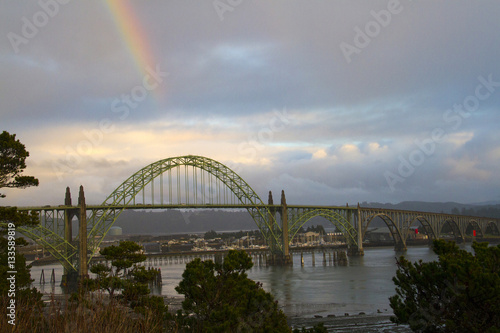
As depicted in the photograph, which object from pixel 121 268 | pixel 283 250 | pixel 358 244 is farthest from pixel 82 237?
pixel 358 244

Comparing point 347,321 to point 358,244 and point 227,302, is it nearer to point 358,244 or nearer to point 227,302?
point 227,302

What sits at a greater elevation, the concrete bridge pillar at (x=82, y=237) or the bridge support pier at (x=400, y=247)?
the concrete bridge pillar at (x=82, y=237)

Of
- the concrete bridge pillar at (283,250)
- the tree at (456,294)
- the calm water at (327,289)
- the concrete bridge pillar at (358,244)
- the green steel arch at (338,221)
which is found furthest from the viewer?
the concrete bridge pillar at (358,244)

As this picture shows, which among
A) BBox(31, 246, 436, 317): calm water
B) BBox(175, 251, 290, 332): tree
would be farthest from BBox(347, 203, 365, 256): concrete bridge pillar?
BBox(175, 251, 290, 332): tree

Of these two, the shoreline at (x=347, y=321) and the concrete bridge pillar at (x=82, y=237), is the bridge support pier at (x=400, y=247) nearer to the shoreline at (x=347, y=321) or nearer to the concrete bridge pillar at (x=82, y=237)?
the shoreline at (x=347, y=321)

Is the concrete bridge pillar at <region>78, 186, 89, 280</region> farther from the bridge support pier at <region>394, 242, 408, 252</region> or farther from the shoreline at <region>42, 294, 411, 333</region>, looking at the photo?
the bridge support pier at <region>394, 242, 408, 252</region>

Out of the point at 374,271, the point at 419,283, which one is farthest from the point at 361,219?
the point at 419,283

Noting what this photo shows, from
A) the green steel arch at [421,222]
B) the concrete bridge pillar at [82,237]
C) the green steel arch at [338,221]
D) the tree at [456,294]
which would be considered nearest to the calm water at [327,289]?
the concrete bridge pillar at [82,237]

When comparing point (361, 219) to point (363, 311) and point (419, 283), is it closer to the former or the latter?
point (363, 311)
